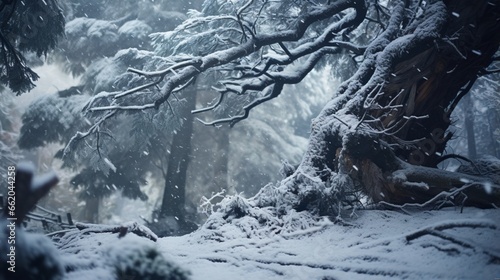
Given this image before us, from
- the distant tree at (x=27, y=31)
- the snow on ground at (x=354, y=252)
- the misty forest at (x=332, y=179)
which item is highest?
the distant tree at (x=27, y=31)

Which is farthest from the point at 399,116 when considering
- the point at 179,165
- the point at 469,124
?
the point at 469,124

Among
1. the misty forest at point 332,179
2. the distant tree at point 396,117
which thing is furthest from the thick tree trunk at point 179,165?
the distant tree at point 396,117

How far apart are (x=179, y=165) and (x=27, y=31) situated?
704cm

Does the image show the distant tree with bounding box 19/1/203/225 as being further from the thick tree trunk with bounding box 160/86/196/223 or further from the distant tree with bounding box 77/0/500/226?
the distant tree with bounding box 77/0/500/226

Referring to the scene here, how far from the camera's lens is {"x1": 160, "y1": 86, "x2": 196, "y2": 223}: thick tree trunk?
11.1 m

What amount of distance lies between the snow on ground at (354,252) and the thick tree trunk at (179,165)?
27.2 ft

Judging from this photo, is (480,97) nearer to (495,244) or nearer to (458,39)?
(458,39)

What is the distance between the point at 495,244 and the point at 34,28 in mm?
7276

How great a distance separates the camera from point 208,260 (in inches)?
98.1

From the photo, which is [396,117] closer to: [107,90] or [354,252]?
[354,252]

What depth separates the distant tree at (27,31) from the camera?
5.27 meters

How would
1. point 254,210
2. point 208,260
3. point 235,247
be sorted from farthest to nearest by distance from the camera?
point 254,210
point 235,247
point 208,260

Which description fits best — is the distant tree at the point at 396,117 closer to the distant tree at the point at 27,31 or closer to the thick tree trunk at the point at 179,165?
the distant tree at the point at 27,31

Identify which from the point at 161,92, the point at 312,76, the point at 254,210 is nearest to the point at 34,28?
the point at 161,92
